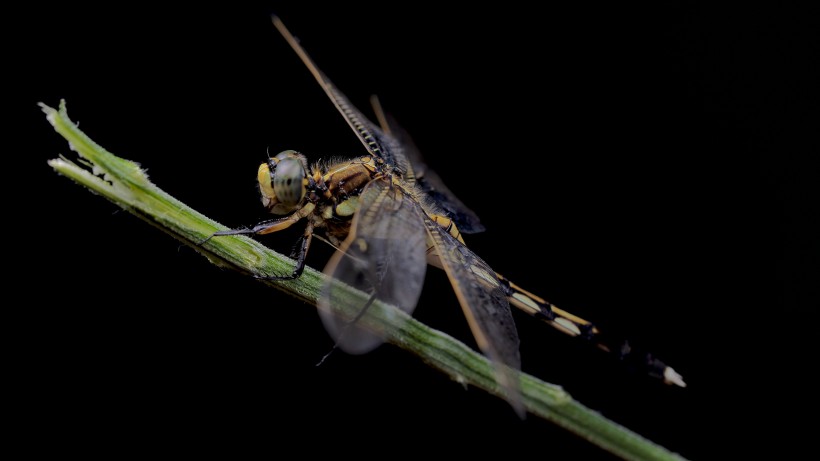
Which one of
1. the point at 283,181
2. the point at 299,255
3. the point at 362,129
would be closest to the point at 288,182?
the point at 283,181

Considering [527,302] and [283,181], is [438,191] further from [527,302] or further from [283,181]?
[283,181]

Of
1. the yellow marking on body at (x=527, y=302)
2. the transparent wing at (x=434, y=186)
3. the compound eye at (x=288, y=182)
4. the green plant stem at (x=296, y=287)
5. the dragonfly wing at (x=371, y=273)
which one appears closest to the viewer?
the green plant stem at (x=296, y=287)

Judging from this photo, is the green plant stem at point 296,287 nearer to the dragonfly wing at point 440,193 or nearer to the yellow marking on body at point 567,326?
the yellow marking on body at point 567,326

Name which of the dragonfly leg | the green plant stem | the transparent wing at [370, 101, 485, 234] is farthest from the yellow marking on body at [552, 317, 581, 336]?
the dragonfly leg

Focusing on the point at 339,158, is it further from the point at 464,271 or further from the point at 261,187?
the point at 464,271

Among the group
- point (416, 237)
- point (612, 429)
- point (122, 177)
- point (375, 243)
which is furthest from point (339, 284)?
point (612, 429)

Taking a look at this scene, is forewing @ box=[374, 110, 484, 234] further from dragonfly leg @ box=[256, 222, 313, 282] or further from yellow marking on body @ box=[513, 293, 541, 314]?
dragonfly leg @ box=[256, 222, 313, 282]

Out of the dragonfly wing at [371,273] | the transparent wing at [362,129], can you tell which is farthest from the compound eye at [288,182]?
the transparent wing at [362,129]
